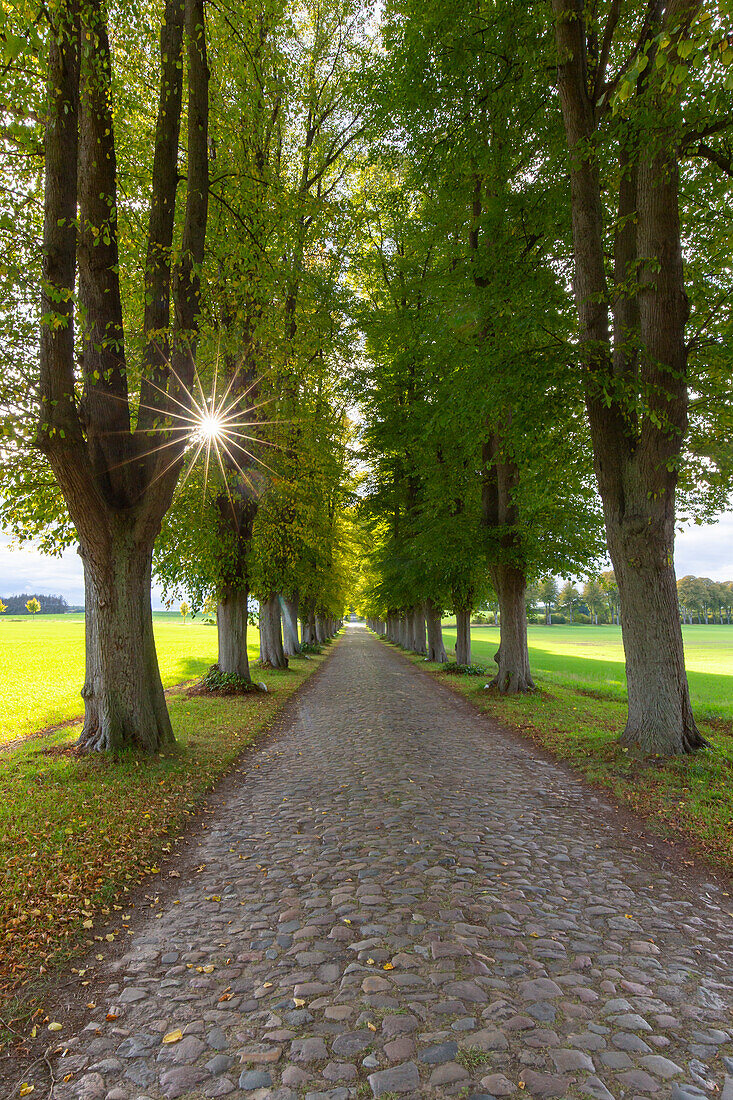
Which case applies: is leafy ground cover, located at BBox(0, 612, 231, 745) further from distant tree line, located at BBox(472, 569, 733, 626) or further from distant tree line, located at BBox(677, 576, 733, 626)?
distant tree line, located at BBox(677, 576, 733, 626)

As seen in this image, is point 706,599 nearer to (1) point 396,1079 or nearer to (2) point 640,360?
(2) point 640,360

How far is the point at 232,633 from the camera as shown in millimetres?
13836

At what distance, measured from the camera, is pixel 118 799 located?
5.81 meters

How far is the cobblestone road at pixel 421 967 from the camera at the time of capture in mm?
2457

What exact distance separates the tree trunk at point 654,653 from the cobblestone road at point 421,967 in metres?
1.60

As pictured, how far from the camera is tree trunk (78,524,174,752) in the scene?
7203 mm

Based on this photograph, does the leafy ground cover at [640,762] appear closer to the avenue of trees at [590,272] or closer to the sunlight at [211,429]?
the avenue of trees at [590,272]

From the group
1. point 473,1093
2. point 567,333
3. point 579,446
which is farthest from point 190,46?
point 473,1093

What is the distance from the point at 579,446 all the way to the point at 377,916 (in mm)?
8575

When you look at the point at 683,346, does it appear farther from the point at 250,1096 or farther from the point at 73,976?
the point at 73,976

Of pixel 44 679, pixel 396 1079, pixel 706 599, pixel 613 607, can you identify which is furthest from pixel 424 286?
pixel 706 599

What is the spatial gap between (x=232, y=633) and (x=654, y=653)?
1005 centimetres

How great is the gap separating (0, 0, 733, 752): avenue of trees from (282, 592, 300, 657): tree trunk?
36.8 feet

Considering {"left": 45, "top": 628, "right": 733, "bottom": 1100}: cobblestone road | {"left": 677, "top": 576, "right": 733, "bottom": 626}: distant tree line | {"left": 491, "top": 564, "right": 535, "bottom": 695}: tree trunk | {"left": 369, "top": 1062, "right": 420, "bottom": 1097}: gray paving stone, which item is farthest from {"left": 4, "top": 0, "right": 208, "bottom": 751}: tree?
{"left": 677, "top": 576, "right": 733, "bottom": 626}: distant tree line
